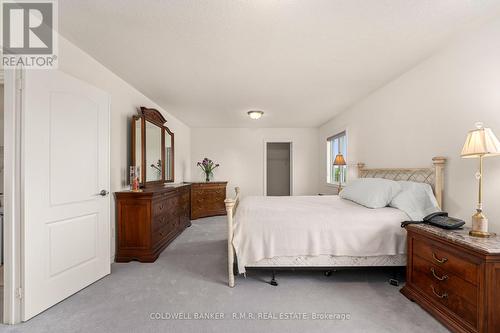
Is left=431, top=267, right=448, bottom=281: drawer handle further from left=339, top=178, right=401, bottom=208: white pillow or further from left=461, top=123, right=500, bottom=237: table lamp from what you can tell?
left=339, top=178, right=401, bottom=208: white pillow

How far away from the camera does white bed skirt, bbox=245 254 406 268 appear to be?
227cm

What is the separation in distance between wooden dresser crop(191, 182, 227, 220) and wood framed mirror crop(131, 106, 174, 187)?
31.3 inches

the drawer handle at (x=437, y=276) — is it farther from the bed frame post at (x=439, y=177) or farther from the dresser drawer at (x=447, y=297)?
the bed frame post at (x=439, y=177)

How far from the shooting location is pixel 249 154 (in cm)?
639

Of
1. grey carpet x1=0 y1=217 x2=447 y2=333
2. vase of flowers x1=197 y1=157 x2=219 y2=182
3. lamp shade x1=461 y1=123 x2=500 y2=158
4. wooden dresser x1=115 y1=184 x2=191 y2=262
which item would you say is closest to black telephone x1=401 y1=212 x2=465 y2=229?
lamp shade x1=461 y1=123 x2=500 y2=158

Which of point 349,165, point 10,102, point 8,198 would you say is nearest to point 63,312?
point 8,198

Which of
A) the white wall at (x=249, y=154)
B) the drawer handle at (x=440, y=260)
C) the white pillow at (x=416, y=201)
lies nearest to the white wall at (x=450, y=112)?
the white pillow at (x=416, y=201)

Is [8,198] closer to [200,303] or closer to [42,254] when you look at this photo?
[42,254]

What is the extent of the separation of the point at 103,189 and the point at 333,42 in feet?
9.14

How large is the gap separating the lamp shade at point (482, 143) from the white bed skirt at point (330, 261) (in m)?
1.19

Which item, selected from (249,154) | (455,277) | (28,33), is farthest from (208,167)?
(455,277)

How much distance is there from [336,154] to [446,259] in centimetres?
386

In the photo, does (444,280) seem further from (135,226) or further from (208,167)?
(208,167)

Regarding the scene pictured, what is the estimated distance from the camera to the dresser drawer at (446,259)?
1.49 m
